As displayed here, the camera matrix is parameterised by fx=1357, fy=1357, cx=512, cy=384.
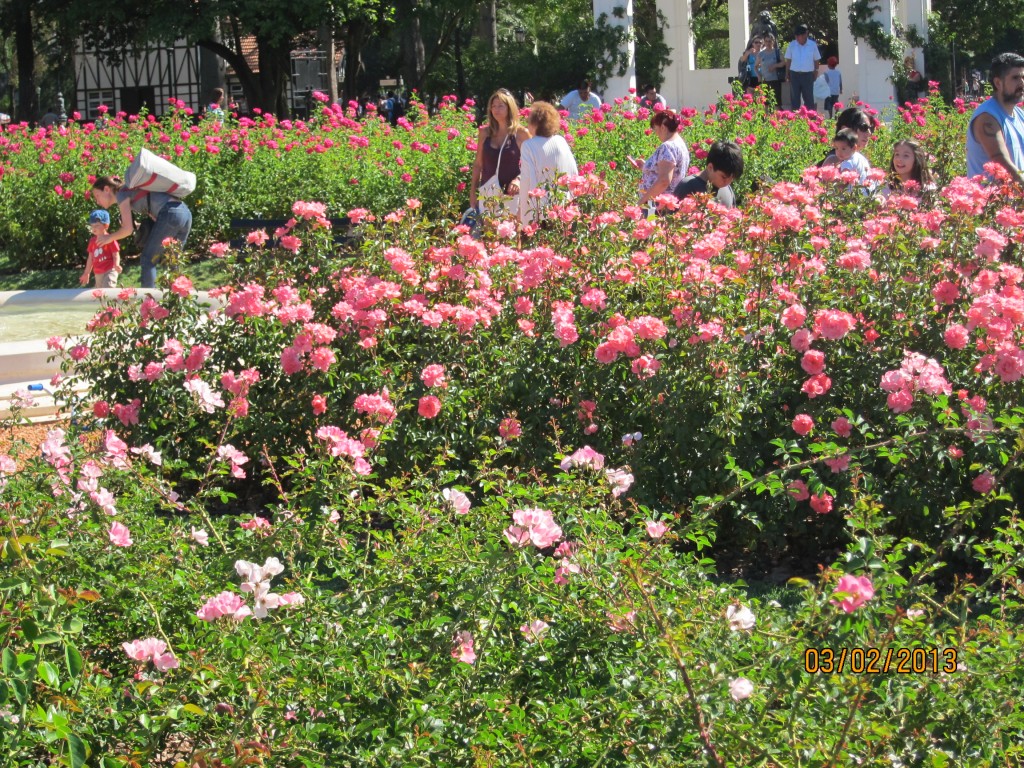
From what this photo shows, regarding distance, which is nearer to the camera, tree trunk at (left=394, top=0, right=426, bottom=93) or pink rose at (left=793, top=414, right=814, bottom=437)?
pink rose at (left=793, top=414, right=814, bottom=437)

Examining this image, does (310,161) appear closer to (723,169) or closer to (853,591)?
(723,169)

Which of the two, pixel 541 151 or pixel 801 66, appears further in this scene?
pixel 801 66

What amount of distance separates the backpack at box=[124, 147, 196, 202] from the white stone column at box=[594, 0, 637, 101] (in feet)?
49.4

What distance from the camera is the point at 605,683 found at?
8.77 ft

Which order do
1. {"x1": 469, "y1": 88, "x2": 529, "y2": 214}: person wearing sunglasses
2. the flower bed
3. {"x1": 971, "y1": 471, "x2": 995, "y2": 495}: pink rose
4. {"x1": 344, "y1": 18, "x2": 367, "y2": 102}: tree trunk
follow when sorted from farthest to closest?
{"x1": 344, "y1": 18, "x2": 367, "y2": 102}: tree trunk
the flower bed
{"x1": 469, "y1": 88, "x2": 529, "y2": 214}: person wearing sunglasses
{"x1": 971, "y1": 471, "x2": 995, "y2": 495}: pink rose

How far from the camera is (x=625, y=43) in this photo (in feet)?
78.0

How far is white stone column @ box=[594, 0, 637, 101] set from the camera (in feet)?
78.1

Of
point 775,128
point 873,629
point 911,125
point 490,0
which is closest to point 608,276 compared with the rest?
point 873,629

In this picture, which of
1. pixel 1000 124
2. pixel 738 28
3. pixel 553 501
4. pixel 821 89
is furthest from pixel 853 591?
pixel 738 28

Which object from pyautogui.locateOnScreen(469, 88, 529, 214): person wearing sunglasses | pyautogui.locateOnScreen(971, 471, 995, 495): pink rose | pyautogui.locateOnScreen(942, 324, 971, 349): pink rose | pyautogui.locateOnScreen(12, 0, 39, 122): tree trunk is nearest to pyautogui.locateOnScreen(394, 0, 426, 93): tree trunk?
pyautogui.locateOnScreen(12, 0, 39, 122): tree trunk

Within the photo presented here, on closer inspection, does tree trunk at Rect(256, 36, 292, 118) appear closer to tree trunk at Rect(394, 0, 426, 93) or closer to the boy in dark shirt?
tree trunk at Rect(394, 0, 426, 93)

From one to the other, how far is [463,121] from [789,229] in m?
11.0

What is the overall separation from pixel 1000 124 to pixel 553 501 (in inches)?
185

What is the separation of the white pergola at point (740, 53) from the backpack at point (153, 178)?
1556cm
